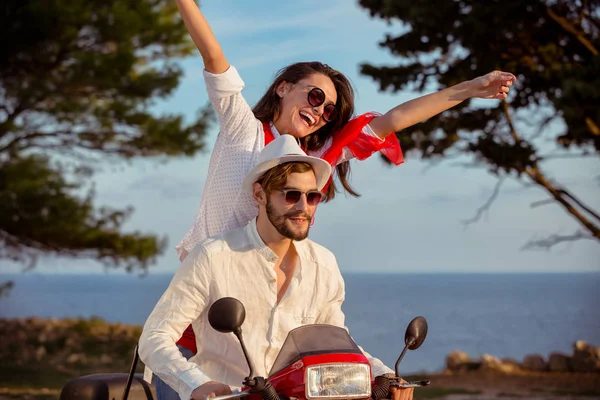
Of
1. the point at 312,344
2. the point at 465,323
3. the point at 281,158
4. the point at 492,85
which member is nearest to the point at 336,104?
the point at 492,85

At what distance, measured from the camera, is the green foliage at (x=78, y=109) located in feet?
45.5

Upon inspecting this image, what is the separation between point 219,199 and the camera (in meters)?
3.44

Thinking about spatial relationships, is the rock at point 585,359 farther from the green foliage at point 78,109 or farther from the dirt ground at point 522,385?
the green foliage at point 78,109

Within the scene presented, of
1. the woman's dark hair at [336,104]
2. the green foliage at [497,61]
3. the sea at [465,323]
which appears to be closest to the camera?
the woman's dark hair at [336,104]

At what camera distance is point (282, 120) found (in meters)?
3.68

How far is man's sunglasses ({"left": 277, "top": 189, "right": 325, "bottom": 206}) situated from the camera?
9.61ft

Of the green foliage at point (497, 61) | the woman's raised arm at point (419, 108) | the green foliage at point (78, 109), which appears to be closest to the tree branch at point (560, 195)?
the green foliage at point (497, 61)

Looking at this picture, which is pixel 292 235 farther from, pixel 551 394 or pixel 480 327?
pixel 480 327

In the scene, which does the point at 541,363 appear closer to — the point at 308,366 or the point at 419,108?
the point at 419,108

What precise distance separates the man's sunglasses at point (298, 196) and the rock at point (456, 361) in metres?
12.2

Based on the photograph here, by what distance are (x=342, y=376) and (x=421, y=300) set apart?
80.0 metres

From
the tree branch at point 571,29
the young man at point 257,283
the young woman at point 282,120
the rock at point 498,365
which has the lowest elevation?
the rock at point 498,365

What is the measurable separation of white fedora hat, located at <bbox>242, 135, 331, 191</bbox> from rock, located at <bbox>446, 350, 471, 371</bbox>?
12.0 m

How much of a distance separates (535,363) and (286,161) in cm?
1229
